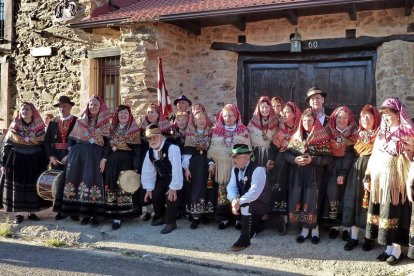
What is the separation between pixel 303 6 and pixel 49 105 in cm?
628

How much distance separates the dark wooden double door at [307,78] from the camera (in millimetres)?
7461

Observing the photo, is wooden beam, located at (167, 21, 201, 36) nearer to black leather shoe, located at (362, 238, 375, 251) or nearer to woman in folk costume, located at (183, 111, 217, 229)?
woman in folk costume, located at (183, 111, 217, 229)

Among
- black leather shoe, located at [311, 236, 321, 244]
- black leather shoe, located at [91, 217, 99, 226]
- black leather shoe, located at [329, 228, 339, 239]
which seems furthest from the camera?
black leather shoe, located at [91, 217, 99, 226]

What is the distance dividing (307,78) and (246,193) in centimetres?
360

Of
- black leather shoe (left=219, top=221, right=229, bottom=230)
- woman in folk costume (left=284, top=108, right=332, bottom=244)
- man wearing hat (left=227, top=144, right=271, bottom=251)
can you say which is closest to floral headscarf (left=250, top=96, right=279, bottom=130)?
woman in folk costume (left=284, top=108, right=332, bottom=244)

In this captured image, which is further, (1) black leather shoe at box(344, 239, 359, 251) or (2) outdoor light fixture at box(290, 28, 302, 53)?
(2) outdoor light fixture at box(290, 28, 302, 53)

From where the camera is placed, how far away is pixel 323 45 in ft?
24.6

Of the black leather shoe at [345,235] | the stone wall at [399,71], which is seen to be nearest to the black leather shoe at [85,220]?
the black leather shoe at [345,235]

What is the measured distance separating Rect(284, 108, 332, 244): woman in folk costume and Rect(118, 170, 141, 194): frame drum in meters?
1.99

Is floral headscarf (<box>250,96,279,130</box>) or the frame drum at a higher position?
floral headscarf (<box>250,96,279,130</box>)

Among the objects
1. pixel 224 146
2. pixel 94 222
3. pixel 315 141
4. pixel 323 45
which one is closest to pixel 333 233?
pixel 315 141

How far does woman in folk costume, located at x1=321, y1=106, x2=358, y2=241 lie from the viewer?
497 centimetres

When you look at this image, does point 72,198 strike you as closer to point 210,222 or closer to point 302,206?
point 210,222

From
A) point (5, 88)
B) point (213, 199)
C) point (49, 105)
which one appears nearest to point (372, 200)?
point (213, 199)
